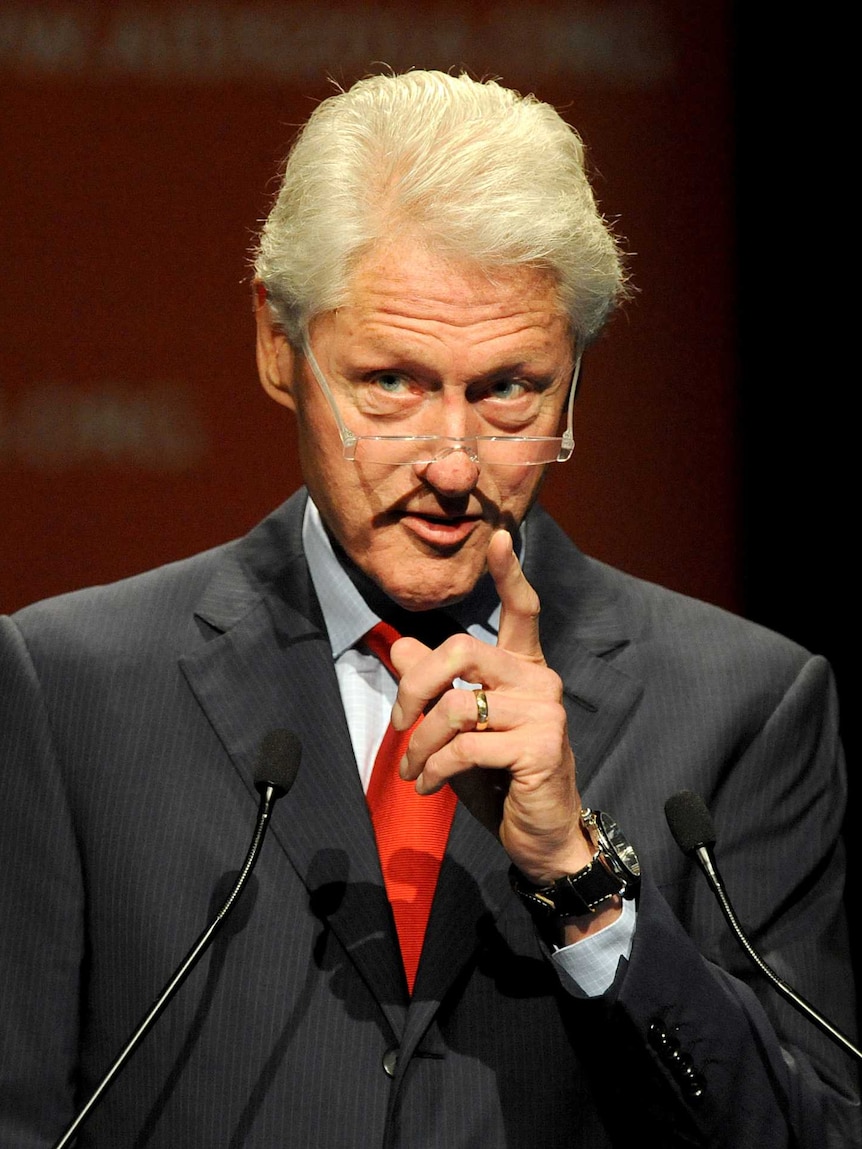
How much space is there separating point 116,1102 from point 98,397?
113 centimetres

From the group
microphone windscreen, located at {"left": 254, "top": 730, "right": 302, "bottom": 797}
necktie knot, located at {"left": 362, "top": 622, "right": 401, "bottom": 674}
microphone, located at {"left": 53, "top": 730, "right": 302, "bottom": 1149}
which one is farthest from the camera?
necktie knot, located at {"left": 362, "top": 622, "right": 401, "bottom": 674}

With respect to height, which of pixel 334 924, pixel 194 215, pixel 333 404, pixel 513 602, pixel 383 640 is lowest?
pixel 334 924

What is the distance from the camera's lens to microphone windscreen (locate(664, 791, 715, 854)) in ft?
4.70

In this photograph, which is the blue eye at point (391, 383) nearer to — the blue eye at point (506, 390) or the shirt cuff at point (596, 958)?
the blue eye at point (506, 390)

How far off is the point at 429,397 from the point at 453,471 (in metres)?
0.09

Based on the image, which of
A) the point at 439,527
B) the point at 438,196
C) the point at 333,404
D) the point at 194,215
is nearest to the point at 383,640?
the point at 439,527

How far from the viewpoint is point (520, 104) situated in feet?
5.80

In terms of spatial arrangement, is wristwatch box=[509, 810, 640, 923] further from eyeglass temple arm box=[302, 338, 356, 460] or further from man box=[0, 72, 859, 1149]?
eyeglass temple arm box=[302, 338, 356, 460]

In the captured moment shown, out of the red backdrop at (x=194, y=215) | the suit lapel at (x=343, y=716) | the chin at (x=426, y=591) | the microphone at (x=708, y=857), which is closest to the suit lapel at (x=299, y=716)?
the suit lapel at (x=343, y=716)

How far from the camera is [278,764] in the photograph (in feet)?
4.71

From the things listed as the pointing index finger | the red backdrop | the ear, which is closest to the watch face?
the pointing index finger

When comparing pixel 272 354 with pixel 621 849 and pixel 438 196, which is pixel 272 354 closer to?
pixel 438 196

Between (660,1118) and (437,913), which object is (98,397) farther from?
(660,1118)

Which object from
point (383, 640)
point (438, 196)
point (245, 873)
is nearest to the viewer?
point (245, 873)
